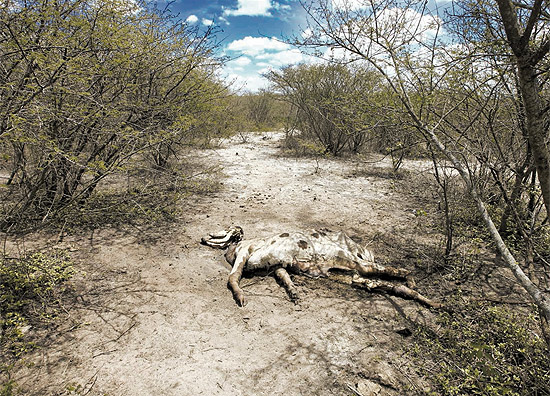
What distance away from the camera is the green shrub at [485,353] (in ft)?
7.79

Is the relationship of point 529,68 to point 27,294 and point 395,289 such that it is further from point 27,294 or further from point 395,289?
point 27,294

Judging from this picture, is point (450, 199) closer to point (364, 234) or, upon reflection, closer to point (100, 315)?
point (364, 234)

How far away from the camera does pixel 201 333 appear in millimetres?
3094

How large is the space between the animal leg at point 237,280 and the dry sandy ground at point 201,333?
82 millimetres

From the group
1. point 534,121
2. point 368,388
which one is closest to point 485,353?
point 368,388

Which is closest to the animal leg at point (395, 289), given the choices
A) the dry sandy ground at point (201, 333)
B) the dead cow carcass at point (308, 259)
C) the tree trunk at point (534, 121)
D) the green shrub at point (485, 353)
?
the dead cow carcass at point (308, 259)

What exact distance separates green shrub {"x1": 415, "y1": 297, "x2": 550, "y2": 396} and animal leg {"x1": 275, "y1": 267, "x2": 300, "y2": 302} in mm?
1384

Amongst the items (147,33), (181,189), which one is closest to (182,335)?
(181,189)

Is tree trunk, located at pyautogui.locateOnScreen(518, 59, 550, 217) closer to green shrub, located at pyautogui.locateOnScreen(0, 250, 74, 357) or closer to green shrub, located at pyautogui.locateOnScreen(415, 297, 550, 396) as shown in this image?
green shrub, located at pyautogui.locateOnScreen(415, 297, 550, 396)

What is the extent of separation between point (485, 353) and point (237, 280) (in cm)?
267

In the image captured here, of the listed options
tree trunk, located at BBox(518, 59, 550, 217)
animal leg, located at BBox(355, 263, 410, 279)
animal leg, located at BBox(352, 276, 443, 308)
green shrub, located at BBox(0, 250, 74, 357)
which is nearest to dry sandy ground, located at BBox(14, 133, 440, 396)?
animal leg, located at BBox(352, 276, 443, 308)

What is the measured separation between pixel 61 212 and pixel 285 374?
4.75 m

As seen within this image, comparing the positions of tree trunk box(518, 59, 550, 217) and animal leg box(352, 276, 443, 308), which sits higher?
tree trunk box(518, 59, 550, 217)

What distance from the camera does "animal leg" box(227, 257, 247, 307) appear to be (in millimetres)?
3637
